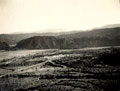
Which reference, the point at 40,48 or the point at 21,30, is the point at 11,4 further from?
the point at 40,48

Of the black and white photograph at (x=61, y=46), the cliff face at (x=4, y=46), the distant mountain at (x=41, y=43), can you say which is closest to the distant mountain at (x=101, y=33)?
the black and white photograph at (x=61, y=46)

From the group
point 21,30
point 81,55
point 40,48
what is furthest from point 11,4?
point 81,55

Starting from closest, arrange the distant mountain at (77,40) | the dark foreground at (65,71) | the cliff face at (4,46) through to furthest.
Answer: the dark foreground at (65,71)
the distant mountain at (77,40)
the cliff face at (4,46)

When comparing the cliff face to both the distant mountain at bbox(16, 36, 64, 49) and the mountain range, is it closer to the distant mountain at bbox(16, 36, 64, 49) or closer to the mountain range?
the mountain range

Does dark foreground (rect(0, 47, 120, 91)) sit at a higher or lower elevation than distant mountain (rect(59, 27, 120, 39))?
lower

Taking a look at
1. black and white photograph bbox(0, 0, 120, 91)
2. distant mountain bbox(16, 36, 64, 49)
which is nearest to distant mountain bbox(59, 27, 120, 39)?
black and white photograph bbox(0, 0, 120, 91)

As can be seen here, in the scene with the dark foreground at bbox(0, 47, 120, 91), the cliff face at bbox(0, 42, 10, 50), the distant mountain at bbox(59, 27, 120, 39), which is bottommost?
the dark foreground at bbox(0, 47, 120, 91)

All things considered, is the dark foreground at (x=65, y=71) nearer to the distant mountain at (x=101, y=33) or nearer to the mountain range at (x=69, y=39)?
the mountain range at (x=69, y=39)
